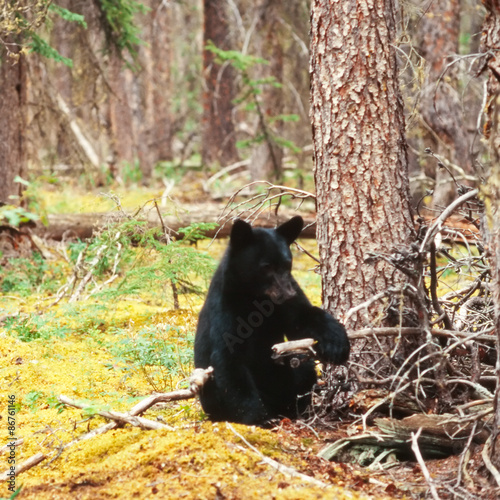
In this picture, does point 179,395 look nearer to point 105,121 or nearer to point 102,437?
point 102,437

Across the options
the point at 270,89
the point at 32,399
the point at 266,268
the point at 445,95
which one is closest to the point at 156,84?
the point at 270,89

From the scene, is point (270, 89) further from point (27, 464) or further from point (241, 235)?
point (27, 464)

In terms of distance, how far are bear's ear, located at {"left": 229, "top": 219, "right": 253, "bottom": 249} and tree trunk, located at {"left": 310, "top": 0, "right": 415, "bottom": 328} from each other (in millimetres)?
565

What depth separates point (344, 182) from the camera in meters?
4.28

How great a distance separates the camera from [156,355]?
566 centimetres

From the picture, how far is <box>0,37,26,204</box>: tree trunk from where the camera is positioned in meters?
9.35

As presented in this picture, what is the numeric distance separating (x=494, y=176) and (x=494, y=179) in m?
0.02

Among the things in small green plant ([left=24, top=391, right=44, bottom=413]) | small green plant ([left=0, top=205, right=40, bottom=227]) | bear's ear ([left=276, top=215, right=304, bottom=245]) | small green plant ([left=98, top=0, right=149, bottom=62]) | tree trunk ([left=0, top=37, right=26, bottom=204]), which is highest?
small green plant ([left=98, top=0, right=149, bottom=62])

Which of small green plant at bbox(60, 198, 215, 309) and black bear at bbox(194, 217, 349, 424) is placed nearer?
black bear at bbox(194, 217, 349, 424)

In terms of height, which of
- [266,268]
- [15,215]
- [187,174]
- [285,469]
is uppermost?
[15,215]

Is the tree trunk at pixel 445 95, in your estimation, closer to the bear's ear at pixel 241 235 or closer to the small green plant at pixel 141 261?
the small green plant at pixel 141 261

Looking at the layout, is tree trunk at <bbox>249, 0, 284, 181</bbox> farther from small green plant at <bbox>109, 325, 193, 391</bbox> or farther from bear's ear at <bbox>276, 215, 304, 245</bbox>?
bear's ear at <bbox>276, 215, 304, 245</bbox>

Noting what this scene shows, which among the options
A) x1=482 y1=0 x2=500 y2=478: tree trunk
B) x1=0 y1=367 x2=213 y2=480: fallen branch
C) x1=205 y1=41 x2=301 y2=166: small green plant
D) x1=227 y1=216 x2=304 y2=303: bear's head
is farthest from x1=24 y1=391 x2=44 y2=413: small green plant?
x1=205 y1=41 x2=301 y2=166: small green plant

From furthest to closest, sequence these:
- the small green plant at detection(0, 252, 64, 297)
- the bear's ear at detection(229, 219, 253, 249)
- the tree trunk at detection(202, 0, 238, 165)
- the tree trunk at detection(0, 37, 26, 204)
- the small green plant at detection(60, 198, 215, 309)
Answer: the tree trunk at detection(202, 0, 238, 165) → the tree trunk at detection(0, 37, 26, 204) → the small green plant at detection(0, 252, 64, 297) → the small green plant at detection(60, 198, 215, 309) → the bear's ear at detection(229, 219, 253, 249)
